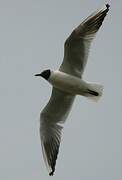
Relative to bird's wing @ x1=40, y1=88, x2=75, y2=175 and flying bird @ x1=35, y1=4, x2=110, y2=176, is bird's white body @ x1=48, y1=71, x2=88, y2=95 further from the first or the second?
bird's wing @ x1=40, y1=88, x2=75, y2=175

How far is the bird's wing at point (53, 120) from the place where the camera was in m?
12.5

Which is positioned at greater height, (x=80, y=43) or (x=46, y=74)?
(x=80, y=43)

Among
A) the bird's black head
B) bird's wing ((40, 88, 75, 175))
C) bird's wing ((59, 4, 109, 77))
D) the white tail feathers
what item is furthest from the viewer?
bird's wing ((40, 88, 75, 175))

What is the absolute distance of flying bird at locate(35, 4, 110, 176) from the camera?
11852 mm

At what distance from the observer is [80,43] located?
12.0m

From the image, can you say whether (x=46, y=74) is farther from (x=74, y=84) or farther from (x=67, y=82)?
(x=74, y=84)

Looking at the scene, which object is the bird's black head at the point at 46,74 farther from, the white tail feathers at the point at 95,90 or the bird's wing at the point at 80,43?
the white tail feathers at the point at 95,90

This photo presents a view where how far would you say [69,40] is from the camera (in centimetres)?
1192

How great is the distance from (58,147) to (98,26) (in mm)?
2038

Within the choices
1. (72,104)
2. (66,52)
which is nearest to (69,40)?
Answer: (66,52)

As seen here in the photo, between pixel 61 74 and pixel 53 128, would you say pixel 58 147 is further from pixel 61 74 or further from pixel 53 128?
pixel 61 74

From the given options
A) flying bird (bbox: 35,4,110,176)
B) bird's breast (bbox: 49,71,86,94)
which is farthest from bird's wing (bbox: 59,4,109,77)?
bird's breast (bbox: 49,71,86,94)

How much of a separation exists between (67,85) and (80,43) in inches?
25.3

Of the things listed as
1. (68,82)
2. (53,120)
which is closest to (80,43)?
(68,82)
